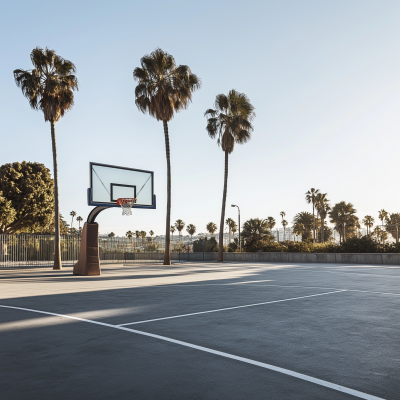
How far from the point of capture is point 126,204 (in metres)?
24.0

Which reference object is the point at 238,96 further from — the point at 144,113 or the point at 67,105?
the point at 67,105

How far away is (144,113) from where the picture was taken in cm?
3375

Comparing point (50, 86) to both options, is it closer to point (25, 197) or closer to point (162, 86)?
point (162, 86)

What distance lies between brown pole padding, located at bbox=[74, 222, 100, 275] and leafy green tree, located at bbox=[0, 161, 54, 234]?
78.4ft

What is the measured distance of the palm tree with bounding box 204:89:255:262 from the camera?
3959 centimetres

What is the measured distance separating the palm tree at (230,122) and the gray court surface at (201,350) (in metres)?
30.4

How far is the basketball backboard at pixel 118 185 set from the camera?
75.2 feet

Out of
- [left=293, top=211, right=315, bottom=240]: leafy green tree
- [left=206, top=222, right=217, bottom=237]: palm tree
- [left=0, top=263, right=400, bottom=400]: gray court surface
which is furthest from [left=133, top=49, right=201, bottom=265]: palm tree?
[left=206, top=222, right=217, bottom=237]: palm tree

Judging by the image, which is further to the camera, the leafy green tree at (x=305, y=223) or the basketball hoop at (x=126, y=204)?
the leafy green tree at (x=305, y=223)

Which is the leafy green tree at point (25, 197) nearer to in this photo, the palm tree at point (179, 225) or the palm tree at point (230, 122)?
the palm tree at point (230, 122)

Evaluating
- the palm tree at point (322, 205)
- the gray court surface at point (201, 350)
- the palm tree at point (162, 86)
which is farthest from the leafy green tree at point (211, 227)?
the gray court surface at point (201, 350)

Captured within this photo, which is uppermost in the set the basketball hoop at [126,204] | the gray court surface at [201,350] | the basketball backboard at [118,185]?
the basketball backboard at [118,185]

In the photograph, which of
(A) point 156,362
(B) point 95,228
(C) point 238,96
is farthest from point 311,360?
(C) point 238,96

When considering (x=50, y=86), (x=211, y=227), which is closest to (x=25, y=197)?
(x=50, y=86)
